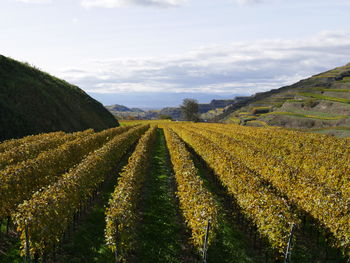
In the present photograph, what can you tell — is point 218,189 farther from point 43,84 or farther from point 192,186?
point 43,84

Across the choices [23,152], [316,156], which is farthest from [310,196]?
[23,152]

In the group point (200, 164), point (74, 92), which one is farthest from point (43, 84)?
point (200, 164)

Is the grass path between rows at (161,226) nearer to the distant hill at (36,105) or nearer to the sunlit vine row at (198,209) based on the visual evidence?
the sunlit vine row at (198,209)

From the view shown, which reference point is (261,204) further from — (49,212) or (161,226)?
(49,212)

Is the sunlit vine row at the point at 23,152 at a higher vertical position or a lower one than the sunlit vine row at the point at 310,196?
higher

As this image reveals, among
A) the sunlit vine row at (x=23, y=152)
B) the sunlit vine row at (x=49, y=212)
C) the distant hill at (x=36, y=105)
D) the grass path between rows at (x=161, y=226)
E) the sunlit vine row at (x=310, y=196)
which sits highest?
the distant hill at (x=36, y=105)

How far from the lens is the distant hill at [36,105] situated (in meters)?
34.9

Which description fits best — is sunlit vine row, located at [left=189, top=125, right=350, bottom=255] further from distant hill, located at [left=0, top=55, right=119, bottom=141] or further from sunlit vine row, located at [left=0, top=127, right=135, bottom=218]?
distant hill, located at [left=0, top=55, right=119, bottom=141]

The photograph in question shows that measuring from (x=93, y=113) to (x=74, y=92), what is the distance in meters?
6.41

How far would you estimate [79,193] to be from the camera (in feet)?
43.2

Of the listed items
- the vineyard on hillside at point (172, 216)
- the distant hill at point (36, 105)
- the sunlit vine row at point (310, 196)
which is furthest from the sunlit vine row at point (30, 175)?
the distant hill at point (36, 105)

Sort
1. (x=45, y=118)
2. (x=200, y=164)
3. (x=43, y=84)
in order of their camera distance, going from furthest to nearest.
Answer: (x=43, y=84), (x=45, y=118), (x=200, y=164)

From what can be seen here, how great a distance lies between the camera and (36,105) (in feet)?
136

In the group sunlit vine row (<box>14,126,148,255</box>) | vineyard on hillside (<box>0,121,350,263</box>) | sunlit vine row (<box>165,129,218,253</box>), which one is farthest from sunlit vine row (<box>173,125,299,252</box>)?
sunlit vine row (<box>14,126,148,255</box>)
